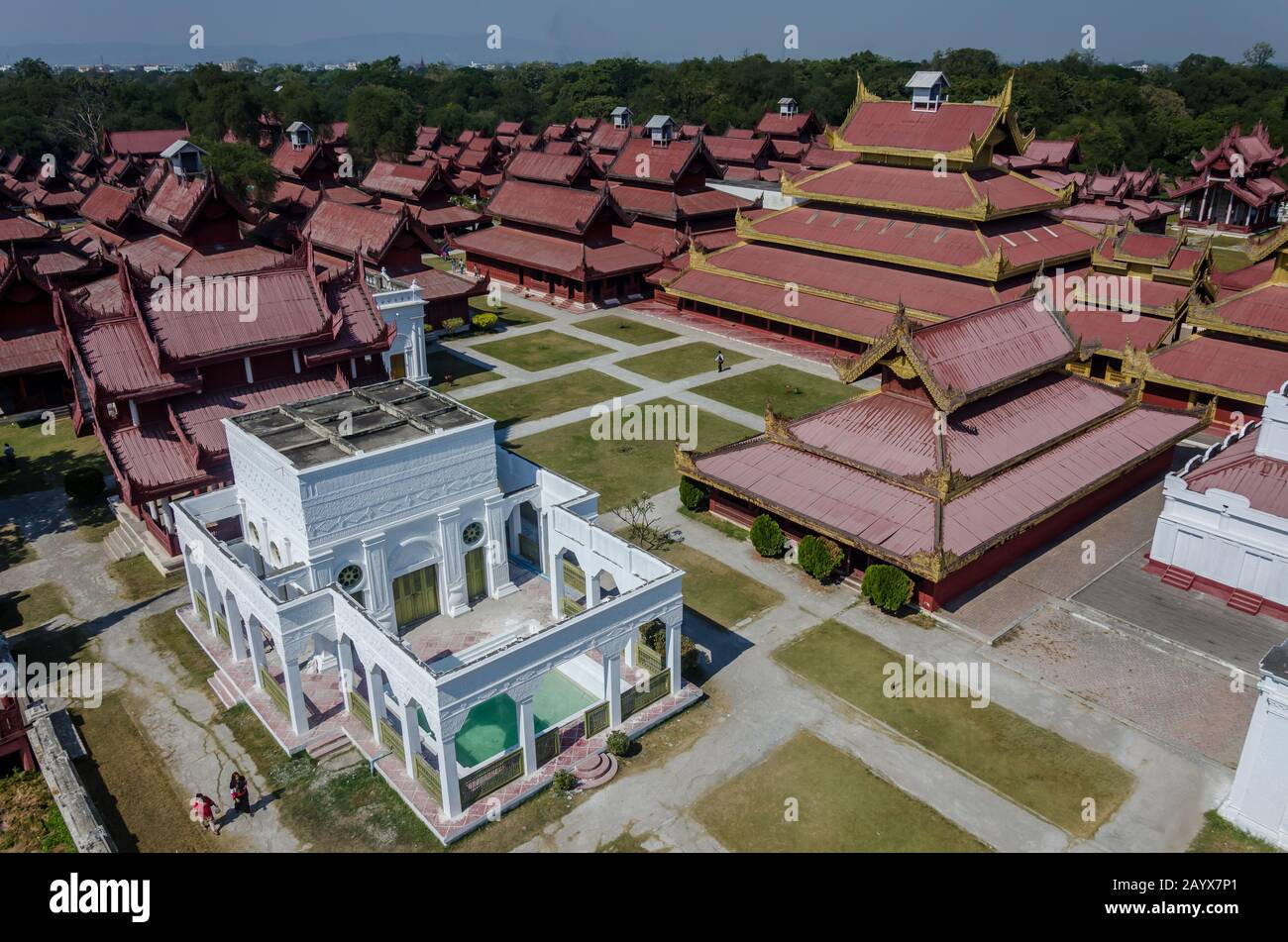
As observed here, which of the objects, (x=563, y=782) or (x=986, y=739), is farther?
(x=986, y=739)

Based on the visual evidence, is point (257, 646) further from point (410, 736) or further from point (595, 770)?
point (595, 770)

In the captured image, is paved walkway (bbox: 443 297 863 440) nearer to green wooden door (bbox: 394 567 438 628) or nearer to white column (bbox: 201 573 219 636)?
green wooden door (bbox: 394 567 438 628)

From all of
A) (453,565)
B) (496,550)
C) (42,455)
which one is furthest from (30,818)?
(42,455)

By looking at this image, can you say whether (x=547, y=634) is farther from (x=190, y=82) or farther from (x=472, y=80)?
(x=472, y=80)

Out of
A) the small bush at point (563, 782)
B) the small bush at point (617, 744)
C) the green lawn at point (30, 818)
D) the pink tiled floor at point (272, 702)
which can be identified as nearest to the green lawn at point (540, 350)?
the pink tiled floor at point (272, 702)

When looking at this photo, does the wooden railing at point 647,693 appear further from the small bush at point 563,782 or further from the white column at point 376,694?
the white column at point 376,694

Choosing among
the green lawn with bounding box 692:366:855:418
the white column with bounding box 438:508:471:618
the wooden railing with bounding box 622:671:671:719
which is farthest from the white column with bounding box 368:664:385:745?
the green lawn with bounding box 692:366:855:418
